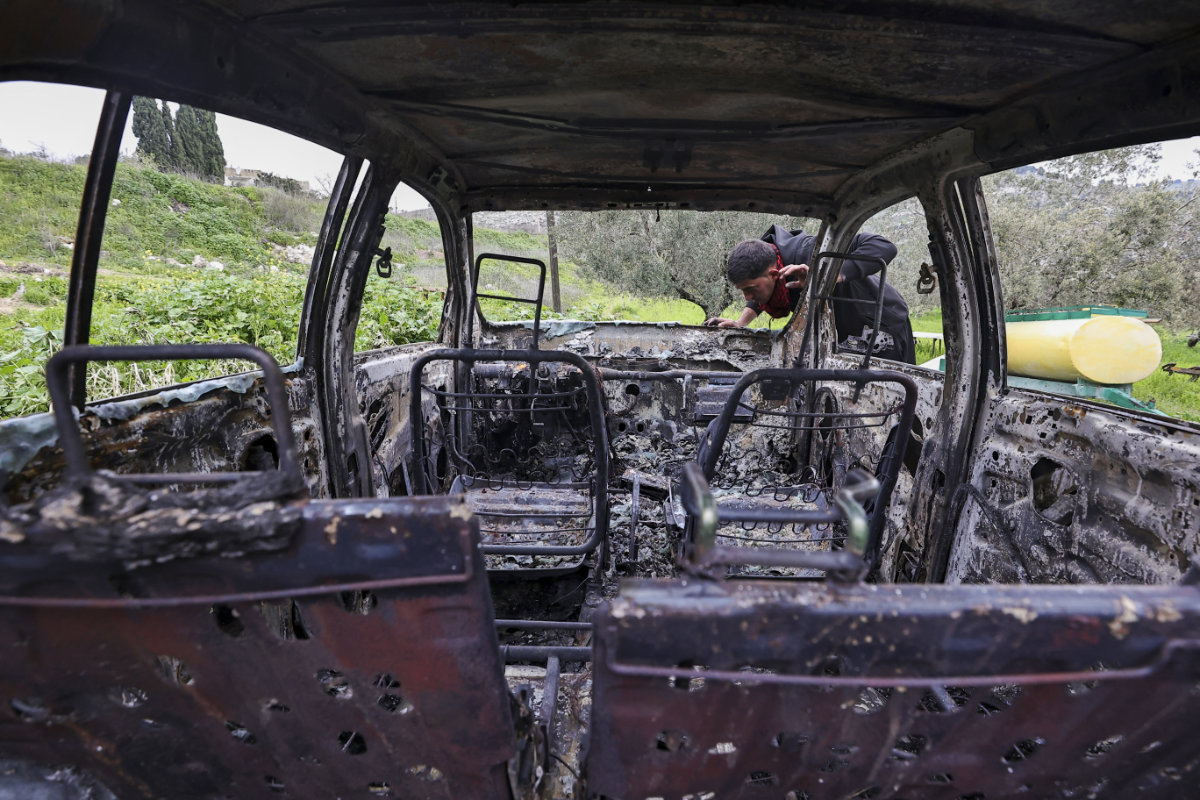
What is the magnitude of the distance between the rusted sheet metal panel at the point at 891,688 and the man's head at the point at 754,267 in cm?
398

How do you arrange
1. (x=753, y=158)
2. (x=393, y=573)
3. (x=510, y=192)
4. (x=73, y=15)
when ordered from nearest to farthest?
(x=393, y=573) < (x=73, y=15) < (x=753, y=158) < (x=510, y=192)

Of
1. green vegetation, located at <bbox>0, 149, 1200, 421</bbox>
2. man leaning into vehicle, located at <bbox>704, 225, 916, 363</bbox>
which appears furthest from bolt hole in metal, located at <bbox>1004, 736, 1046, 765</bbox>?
green vegetation, located at <bbox>0, 149, 1200, 421</bbox>

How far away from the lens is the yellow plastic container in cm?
483

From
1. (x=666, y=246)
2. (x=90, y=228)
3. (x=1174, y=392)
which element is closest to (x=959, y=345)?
(x=90, y=228)

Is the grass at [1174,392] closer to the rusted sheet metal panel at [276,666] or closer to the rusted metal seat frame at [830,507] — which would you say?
the rusted metal seat frame at [830,507]

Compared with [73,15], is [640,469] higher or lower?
lower

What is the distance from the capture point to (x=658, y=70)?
1989 millimetres

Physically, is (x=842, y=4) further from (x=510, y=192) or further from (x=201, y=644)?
(x=510, y=192)

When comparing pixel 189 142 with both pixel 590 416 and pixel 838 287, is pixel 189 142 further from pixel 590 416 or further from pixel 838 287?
pixel 590 416

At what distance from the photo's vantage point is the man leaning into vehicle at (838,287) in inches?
180

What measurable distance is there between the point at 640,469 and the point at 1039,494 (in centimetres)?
267

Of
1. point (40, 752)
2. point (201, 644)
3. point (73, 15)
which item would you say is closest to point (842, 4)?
point (73, 15)

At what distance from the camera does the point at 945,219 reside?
8.51ft

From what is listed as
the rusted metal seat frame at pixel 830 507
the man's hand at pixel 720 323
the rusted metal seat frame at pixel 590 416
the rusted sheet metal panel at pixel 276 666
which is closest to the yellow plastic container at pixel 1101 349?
the man's hand at pixel 720 323
